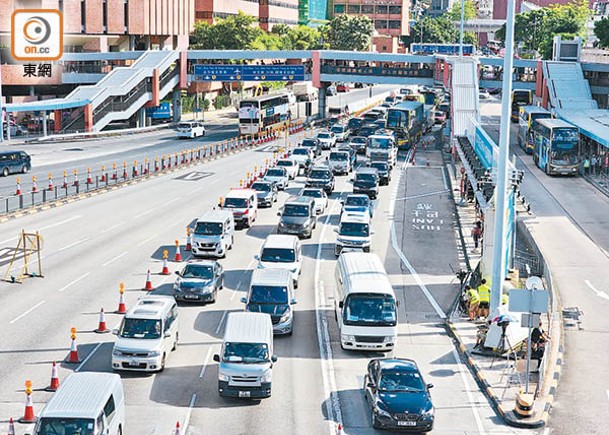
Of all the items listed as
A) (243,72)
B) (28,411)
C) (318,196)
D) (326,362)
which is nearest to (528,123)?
(243,72)

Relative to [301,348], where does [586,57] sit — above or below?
above

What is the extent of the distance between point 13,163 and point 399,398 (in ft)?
167

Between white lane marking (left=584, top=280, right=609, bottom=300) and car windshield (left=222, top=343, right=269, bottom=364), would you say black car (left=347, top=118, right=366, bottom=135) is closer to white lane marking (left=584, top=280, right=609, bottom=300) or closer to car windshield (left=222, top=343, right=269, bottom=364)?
white lane marking (left=584, top=280, right=609, bottom=300)

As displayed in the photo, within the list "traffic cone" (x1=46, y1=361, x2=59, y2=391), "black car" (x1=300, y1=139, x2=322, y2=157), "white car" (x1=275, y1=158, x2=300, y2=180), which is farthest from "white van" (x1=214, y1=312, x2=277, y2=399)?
"black car" (x1=300, y1=139, x2=322, y2=157)

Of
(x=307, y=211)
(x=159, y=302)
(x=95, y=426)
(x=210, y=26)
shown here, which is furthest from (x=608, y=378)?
(x=210, y=26)

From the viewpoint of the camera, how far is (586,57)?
132875mm

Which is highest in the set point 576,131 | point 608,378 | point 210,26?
point 210,26

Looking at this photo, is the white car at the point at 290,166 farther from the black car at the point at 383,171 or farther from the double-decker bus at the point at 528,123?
the double-decker bus at the point at 528,123

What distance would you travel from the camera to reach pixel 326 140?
94812mm

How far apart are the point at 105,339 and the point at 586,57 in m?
111

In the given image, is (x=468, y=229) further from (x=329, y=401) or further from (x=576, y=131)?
(x=329, y=401)

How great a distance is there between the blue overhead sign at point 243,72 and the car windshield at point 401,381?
94.7 metres

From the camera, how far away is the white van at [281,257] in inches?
1640

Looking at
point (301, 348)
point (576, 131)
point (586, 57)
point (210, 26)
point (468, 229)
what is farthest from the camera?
point (210, 26)
